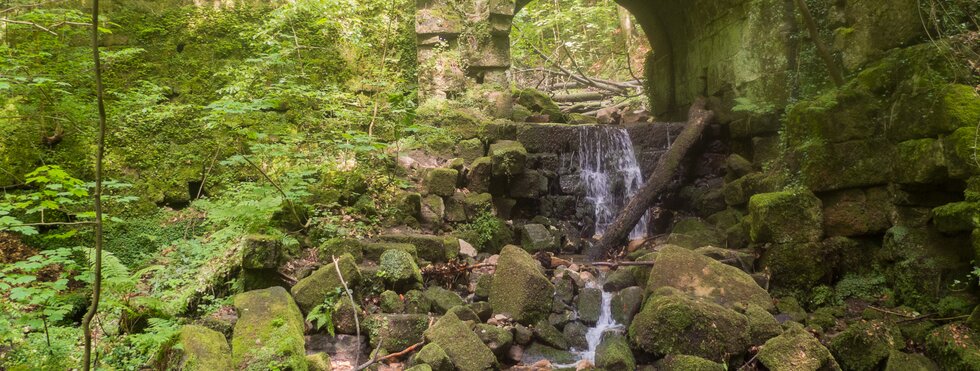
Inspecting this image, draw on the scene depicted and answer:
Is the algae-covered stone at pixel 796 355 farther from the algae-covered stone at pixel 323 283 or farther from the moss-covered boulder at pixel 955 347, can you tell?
the algae-covered stone at pixel 323 283

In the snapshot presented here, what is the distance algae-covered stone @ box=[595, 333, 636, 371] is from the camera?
4363 mm

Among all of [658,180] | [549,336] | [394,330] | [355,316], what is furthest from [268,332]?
[658,180]

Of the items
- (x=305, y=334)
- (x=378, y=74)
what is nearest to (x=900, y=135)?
(x=305, y=334)

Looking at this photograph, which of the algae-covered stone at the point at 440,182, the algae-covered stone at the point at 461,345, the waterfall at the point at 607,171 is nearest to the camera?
the algae-covered stone at the point at 461,345

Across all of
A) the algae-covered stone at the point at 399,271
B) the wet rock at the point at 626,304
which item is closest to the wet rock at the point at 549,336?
the wet rock at the point at 626,304

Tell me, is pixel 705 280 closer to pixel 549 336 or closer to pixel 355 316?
pixel 549 336

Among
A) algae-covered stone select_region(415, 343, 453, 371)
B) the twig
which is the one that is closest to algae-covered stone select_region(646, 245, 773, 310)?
algae-covered stone select_region(415, 343, 453, 371)

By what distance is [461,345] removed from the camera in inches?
168

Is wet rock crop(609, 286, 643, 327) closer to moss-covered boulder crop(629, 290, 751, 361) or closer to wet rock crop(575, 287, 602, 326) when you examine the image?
wet rock crop(575, 287, 602, 326)

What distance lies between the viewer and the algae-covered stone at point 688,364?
3.99 m

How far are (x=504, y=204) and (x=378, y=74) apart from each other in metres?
2.70

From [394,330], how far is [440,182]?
2.90m

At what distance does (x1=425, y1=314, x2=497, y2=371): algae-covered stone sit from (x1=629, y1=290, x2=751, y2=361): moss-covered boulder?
1.31 metres

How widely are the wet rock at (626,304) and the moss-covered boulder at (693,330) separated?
0.64 m
